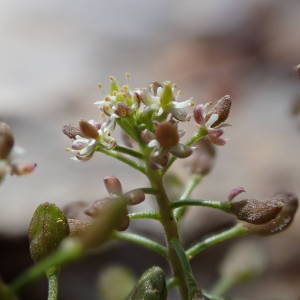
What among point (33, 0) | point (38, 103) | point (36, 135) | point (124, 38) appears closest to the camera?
point (36, 135)

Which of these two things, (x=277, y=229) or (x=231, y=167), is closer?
(x=277, y=229)

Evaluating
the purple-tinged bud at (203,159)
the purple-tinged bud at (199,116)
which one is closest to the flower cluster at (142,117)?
the purple-tinged bud at (199,116)

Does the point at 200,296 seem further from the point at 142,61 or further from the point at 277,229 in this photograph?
the point at 142,61

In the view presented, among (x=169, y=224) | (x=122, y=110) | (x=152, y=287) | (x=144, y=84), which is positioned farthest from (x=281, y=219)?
(x=144, y=84)


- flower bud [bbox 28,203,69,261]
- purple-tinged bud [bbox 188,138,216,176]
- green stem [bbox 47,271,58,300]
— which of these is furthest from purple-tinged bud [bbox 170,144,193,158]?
purple-tinged bud [bbox 188,138,216,176]

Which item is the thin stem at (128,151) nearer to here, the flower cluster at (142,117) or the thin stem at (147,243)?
the flower cluster at (142,117)

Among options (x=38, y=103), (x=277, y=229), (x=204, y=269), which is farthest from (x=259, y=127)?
(x=277, y=229)

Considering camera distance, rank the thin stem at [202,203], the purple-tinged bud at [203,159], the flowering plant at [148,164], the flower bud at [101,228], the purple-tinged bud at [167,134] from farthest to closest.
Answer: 1. the purple-tinged bud at [203,159]
2. the thin stem at [202,203]
3. the flowering plant at [148,164]
4. the purple-tinged bud at [167,134]
5. the flower bud at [101,228]
